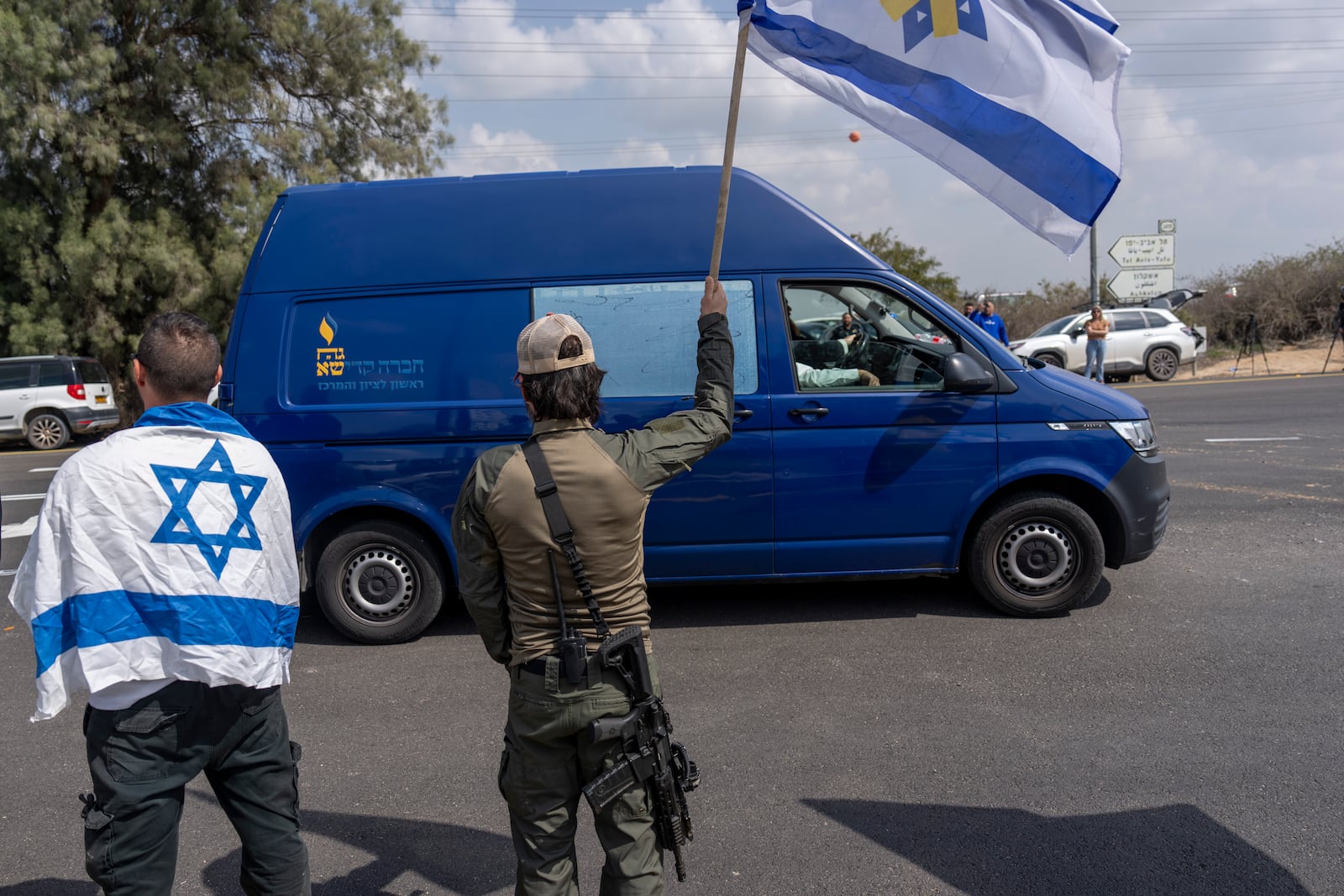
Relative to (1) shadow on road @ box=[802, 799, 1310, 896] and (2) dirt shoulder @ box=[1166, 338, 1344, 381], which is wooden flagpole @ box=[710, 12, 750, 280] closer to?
(1) shadow on road @ box=[802, 799, 1310, 896]

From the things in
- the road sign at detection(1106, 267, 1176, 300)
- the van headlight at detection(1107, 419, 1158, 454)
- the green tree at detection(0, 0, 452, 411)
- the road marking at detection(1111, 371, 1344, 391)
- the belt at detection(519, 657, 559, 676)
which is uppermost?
the green tree at detection(0, 0, 452, 411)

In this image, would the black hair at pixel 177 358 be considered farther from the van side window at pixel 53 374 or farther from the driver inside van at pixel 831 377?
the van side window at pixel 53 374

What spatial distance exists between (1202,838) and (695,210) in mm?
3844

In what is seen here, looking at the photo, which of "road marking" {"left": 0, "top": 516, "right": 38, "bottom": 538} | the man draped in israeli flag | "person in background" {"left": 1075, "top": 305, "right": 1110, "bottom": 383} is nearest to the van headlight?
the man draped in israeli flag

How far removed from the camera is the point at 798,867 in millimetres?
3258

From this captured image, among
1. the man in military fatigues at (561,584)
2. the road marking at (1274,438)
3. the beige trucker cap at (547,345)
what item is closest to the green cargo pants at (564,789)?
the man in military fatigues at (561,584)

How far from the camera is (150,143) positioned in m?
20.8

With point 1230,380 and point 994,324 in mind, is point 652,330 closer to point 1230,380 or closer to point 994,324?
point 994,324

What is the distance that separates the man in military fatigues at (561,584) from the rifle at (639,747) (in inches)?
1.2

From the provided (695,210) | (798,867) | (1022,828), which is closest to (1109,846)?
(1022,828)

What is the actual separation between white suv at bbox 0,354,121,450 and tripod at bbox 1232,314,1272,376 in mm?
24784

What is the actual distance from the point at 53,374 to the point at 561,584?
771 inches

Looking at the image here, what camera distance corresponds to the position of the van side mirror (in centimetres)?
525

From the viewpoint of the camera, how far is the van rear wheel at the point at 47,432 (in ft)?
59.5
